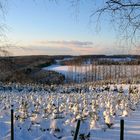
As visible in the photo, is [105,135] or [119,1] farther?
[105,135]

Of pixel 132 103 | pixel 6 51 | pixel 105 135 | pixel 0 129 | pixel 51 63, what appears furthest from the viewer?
pixel 51 63

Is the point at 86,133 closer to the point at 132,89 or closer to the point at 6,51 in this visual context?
the point at 6,51

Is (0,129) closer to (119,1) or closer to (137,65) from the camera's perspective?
(119,1)

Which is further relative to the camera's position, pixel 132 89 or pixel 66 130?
pixel 132 89

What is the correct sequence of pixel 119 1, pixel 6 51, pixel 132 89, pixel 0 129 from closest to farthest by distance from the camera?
pixel 119 1 → pixel 6 51 → pixel 0 129 → pixel 132 89

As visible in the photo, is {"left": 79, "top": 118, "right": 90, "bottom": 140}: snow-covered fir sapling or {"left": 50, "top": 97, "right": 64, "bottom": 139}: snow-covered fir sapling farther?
{"left": 50, "top": 97, "right": 64, "bottom": 139}: snow-covered fir sapling

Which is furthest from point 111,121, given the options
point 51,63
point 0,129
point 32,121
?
point 51,63

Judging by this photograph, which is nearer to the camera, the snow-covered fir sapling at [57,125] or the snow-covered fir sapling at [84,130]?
the snow-covered fir sapling at [84,130]

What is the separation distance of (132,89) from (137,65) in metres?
45.0

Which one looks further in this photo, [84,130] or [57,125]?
[57,125]

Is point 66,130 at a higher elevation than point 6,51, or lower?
lower

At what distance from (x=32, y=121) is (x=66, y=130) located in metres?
1.21

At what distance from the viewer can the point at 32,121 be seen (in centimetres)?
1180

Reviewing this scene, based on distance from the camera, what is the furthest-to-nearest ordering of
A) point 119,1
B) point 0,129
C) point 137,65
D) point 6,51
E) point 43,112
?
point 137,65, point 43,112, point 0,129, point 6,51, point 119,1
